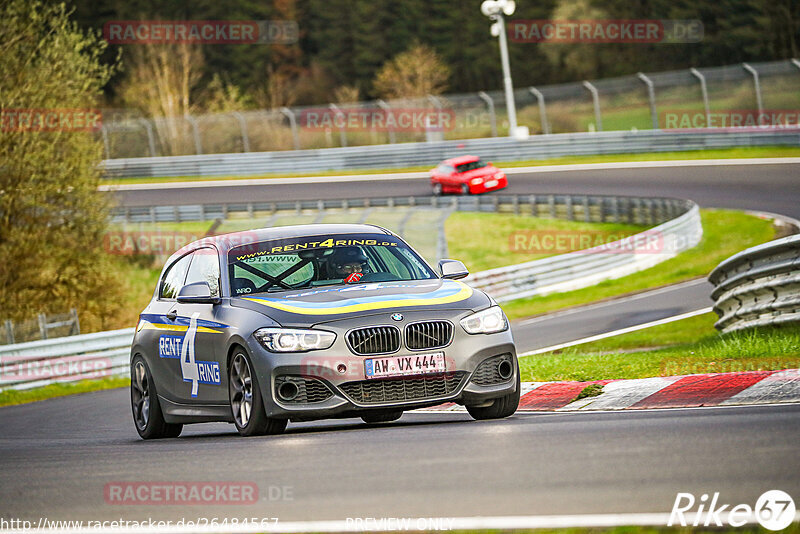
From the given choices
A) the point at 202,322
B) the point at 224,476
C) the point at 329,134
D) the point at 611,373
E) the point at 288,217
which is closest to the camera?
the point at 224,476

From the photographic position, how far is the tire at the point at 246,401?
854 centimetres

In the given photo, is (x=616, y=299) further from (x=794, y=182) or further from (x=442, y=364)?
(x=442, y=364)

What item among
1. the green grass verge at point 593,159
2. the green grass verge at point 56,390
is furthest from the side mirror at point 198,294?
the green grass verge at point 593,159

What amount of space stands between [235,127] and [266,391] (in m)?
54.1

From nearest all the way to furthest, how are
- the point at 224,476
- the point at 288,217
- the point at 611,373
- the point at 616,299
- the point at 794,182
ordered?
the point at 224,476, the point at 611,373, the point at 616,299, the point at 794,182, the point at 288,217

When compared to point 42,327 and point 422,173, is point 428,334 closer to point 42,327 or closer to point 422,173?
point 42,327

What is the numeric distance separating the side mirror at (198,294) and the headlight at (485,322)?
6.59 ft

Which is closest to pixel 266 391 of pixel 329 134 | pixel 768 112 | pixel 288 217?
pixel 288 217

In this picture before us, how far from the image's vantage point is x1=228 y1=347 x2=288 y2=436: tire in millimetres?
8536

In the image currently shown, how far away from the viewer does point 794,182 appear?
34562 millimetres

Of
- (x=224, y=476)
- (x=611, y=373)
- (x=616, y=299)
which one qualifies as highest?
(x=224, y=476)

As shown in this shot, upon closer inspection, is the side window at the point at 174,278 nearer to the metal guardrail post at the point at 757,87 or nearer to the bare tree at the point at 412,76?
the metal guardrail post at the point at 757,87

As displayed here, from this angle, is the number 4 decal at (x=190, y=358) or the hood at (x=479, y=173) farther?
the hood at (x=479, y=173)

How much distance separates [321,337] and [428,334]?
0.75 meters
